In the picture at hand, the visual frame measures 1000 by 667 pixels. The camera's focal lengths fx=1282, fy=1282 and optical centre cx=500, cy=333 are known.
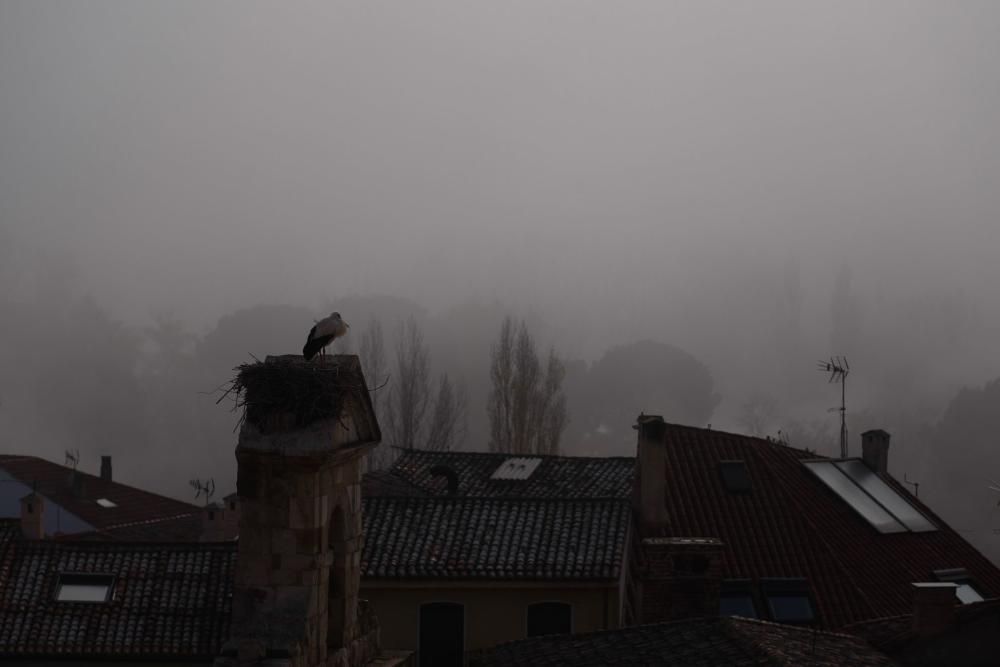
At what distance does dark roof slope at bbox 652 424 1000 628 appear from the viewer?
20.3 m

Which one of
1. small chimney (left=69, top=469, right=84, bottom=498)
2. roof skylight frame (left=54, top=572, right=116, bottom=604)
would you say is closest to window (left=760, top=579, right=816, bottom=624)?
roof skylight frame (left=54, top=572, right=116, bottom=604)

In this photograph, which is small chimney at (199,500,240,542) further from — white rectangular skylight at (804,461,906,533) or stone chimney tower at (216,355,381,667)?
stone chimney tower at (216,355,381,667)

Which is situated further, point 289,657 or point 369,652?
point 369,652

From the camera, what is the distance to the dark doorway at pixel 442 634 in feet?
61.7

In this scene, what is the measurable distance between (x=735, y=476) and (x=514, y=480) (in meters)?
5.91

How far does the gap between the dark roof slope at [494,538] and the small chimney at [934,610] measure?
24.9 ft

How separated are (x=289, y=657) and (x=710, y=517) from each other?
15011mm

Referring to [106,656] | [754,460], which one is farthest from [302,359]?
[754,460]

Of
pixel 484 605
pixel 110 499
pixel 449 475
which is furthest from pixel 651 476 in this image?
pixel 110 499

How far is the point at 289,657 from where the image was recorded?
769cm

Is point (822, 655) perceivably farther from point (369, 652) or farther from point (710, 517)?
point (710, 517)

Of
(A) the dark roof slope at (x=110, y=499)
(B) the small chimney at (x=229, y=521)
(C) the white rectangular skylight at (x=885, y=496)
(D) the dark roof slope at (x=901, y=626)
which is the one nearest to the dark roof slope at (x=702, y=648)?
(D) the dark roof slope at (x=901, y=626)

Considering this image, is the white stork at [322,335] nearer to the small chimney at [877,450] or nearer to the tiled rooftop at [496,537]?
the tiled rooftop at [496,537]

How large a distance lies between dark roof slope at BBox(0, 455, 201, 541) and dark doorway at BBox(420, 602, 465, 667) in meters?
16.6
